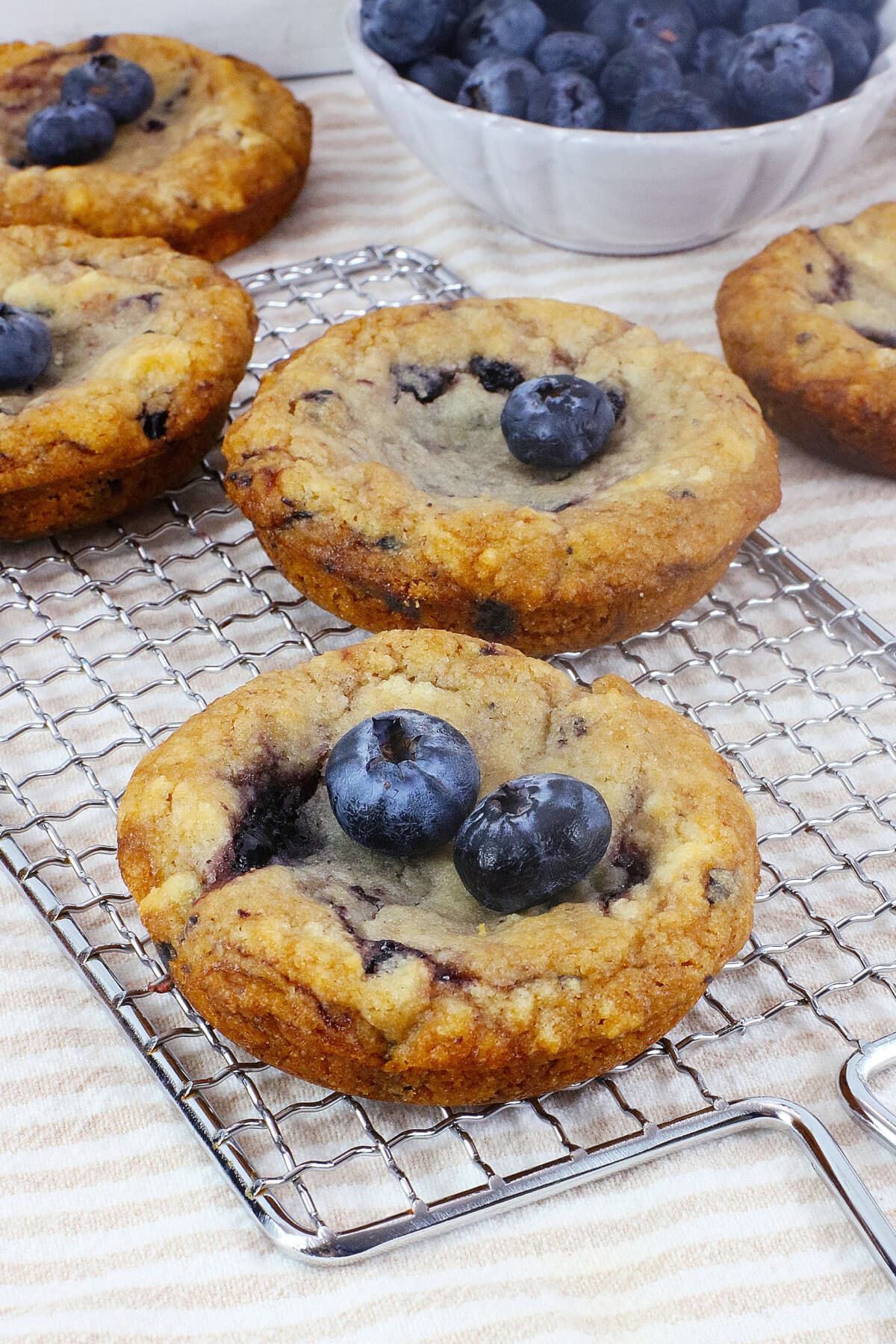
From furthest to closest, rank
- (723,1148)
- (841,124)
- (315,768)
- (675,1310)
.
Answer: (841,124) < (315,768) < (723,1148) < (675,1310)

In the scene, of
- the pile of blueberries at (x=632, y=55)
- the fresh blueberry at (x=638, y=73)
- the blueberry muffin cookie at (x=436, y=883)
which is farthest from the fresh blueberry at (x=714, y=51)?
the blueberry muffin cookie at (x=436, y=883)

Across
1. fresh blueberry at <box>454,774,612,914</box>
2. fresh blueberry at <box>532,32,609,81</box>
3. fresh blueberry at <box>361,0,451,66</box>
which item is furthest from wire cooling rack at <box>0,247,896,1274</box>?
fresh blueberry at <box>532,32,609,81</box>

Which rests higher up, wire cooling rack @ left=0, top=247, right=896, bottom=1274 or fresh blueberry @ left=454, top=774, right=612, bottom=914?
fresh blueberry @ left=454, top=774, right=612, bottom=914

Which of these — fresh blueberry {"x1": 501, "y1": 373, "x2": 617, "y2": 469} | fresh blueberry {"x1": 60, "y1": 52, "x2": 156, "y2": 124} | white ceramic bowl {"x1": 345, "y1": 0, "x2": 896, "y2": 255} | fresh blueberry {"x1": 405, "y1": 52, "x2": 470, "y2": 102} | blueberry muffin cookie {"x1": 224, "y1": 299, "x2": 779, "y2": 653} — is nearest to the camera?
blueberry muffin cookie {"x1": 224, "y1": 299, "x2": 779, "y2": 653}

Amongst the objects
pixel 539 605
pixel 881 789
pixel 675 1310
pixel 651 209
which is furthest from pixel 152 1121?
pixel 651 209

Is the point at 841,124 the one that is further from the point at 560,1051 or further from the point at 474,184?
the point at 560,1051

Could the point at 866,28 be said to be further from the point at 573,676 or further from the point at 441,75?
the point at 573,676

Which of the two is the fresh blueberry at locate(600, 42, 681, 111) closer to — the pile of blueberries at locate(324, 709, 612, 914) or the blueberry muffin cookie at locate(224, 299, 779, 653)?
the blueberry muffin cookie at locate(224, 299, 779, 653)
